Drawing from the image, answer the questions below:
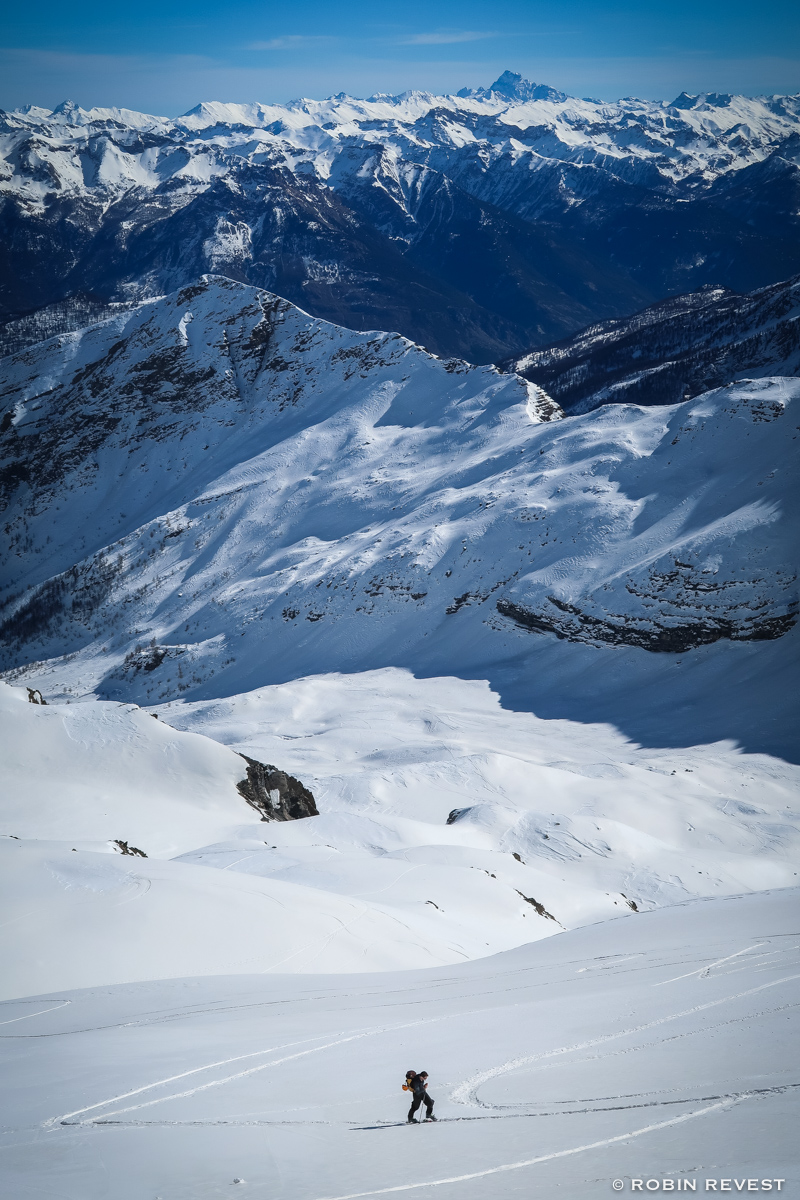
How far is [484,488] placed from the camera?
9238 cm

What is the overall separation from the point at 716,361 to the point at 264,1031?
567 feet

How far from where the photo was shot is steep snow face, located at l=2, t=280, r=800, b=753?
75.4 meters

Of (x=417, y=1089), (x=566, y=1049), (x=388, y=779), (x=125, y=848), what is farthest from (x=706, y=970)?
(x=388, y=779)

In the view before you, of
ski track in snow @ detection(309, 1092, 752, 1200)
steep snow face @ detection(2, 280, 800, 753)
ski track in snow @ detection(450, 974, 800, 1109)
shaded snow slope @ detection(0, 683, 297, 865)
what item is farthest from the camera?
steep snow face @ detection(2, 280, 800, 753)

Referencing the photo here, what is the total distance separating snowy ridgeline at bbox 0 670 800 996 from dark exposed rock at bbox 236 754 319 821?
104cm

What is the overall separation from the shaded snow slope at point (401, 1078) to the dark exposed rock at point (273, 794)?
63.3 feet

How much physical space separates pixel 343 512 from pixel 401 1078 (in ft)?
307

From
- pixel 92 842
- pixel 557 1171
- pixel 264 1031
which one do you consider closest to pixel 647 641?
pixel 92 842

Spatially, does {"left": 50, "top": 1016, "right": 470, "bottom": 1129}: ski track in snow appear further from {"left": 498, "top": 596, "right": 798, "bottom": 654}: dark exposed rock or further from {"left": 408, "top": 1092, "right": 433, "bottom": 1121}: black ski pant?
{"left": 498, "top": 596, "right": 798, "bottom": 654}: dark exposed rock

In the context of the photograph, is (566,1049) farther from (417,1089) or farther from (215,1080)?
(215,1080)

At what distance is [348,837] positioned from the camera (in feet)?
116

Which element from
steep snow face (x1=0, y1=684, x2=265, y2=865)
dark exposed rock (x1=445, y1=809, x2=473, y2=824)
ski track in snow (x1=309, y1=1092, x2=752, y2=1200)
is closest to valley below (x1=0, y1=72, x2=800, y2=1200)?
ski track in snow (x1=309, y1=1092, x2=752, y2=1200)

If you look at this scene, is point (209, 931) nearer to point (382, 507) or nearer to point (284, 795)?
point (284, 795)

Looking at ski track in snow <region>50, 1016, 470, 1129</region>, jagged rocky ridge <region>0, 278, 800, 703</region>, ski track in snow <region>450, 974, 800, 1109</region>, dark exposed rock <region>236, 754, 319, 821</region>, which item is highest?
jagged rocky ridge <region>0, 278, 800, 703</region>
